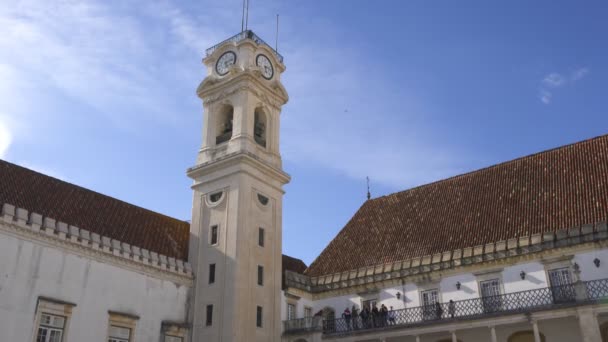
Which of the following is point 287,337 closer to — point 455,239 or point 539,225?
point 455,239

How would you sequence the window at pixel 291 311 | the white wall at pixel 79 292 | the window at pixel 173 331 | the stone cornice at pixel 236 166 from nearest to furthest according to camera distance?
the white wall at pixel 79 292 < the window at pixel 173 331 < the stone cornice at pixel 236 166 < the window at pixel 291 311

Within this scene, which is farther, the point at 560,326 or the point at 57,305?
the point at 560,326

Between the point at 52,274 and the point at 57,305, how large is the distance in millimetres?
1109

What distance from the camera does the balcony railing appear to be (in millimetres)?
21188

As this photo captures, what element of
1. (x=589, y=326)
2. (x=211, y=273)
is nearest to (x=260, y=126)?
(x=211, y=273)

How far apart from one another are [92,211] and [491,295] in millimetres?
16773

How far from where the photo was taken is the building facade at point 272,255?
848 inches

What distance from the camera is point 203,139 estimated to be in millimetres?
29703

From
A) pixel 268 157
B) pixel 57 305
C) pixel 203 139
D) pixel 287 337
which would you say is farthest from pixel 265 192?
pixel 57 305

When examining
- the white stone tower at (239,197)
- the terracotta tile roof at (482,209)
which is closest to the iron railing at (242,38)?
the white stone tower at (239,197)

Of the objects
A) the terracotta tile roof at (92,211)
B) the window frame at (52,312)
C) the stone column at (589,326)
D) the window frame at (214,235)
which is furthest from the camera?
the window frame at (214,235)

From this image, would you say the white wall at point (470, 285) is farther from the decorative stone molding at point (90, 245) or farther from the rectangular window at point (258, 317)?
the decorative stone molding at point (90, 245)

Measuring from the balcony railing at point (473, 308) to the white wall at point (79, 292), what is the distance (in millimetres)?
5923

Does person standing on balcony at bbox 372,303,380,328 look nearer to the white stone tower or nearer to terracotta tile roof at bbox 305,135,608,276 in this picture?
terracotta tile roof at bbox 305,135,608,276
